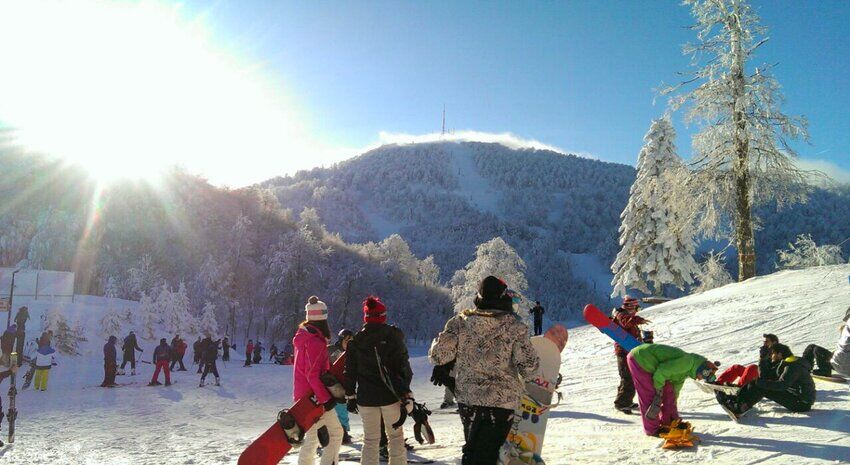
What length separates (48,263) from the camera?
44.2 meters

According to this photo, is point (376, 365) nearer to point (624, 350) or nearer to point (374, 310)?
point (374, 310)

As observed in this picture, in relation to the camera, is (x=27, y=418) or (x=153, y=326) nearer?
(x=27, y=418)

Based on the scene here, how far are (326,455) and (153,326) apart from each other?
91.3 feet

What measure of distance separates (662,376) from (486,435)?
9.69ft

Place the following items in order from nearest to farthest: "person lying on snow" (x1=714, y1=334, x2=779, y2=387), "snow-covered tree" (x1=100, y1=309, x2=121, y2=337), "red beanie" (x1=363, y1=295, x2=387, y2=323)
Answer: "red beanie" (x1=363, y1=295, x2=387, y2=323) → "person lying on snow" (x1=714, y1=334, x2=779, y2=387) → "snow-covered tree" (x1=100, y1=309, x2=121, y2=337)

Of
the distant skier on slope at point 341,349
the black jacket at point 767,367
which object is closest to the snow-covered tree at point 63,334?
the distant skier on slope at point 341,349

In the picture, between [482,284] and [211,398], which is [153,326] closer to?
[211,398]

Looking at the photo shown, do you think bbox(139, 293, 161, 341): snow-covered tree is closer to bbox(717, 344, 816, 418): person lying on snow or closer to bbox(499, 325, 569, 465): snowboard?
bbox(499, 325, 569, 465): snowboard

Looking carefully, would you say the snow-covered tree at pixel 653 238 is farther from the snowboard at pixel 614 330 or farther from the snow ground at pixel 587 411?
the snowboard at pixel 614 330

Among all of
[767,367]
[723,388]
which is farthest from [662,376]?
[767,367]

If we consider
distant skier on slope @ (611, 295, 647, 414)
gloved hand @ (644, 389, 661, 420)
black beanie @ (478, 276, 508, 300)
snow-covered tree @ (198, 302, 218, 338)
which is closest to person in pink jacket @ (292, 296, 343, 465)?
black beanie @ (478, 276, 508, 300)

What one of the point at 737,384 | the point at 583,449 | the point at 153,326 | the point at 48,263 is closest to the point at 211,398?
the point at 583,449

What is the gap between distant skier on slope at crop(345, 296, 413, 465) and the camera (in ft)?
16.6

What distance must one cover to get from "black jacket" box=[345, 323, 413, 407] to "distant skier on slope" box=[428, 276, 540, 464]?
0.64 metres
